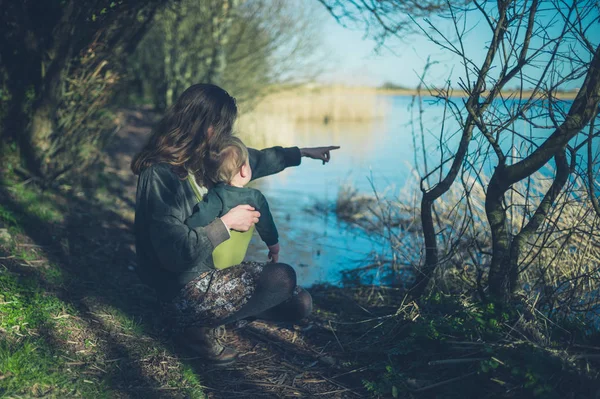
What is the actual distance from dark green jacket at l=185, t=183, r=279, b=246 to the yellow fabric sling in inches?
3.4

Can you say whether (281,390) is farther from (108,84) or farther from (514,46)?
(108,84)

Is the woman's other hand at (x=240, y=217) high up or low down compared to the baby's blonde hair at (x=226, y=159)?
down

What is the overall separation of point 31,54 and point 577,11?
4184 mm

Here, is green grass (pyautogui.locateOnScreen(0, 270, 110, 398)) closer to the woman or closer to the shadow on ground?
the shadow on ground

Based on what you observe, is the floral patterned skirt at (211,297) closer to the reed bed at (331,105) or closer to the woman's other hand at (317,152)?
the woman's other hand at (317,152)

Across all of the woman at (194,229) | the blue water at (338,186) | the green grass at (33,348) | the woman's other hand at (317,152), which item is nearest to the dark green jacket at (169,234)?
the woman at (194,229)

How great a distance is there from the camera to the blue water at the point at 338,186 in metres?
3.54

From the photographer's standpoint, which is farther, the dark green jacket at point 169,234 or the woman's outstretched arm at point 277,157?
the woman's outstretched arm at point 277,157

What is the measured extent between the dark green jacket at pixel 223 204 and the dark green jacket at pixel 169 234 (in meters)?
0.08

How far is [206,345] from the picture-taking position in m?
3.01

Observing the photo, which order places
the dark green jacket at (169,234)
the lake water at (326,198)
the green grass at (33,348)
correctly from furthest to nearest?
the lake water at (326,198) < the dark green jacket at (169,234) < the green grass at (33,348)

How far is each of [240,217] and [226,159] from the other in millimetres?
323

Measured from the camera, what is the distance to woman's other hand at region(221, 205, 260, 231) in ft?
9.47

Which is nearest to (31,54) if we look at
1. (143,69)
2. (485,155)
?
(485,155)
